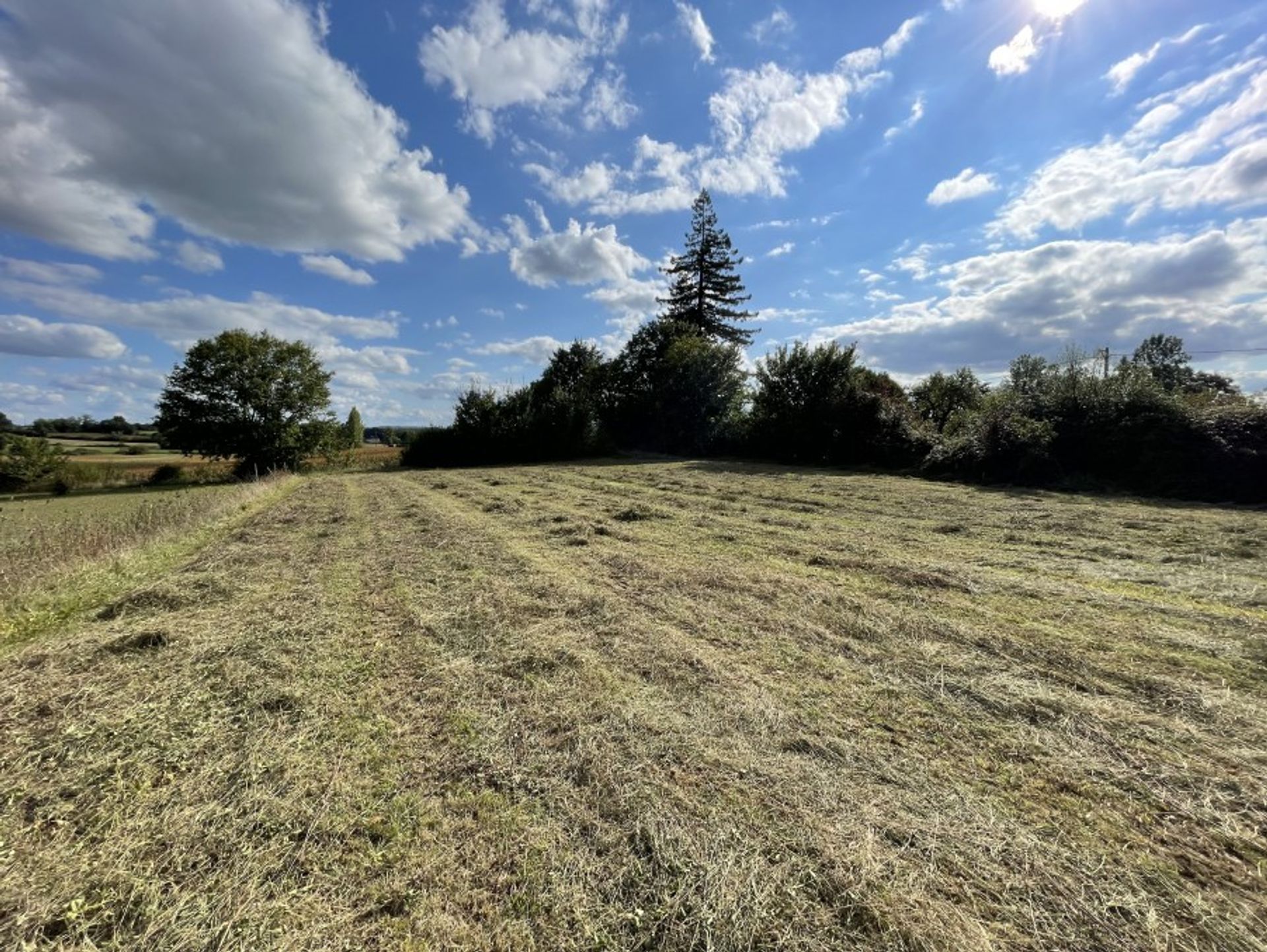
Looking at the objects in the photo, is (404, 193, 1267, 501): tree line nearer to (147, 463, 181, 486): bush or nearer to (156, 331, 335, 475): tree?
(156, 331, 335, 475): tree

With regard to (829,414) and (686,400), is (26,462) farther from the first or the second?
(829,414)

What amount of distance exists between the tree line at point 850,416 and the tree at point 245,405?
630 centimetres

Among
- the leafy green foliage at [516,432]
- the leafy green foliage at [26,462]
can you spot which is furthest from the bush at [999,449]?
the leafy green foliage at [26,462]

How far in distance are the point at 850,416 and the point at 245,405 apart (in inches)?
1229

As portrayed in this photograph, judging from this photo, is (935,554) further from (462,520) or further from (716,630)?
(462,520)

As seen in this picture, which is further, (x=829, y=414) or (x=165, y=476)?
(x=165, y=476)

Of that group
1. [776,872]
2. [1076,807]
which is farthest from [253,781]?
[1076,807]

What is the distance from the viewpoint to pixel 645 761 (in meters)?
2.60

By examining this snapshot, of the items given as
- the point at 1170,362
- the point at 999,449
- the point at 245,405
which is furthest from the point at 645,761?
the point at 1170,362

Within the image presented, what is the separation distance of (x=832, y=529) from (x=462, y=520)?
641 centimetres

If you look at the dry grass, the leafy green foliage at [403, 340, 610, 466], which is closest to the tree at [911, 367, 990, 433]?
the leafy green foliage at [403, 340, 610, 466]

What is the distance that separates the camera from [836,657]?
377 centimetres

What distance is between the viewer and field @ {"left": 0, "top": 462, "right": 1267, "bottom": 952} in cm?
180

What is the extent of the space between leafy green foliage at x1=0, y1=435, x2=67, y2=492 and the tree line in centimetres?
1634
